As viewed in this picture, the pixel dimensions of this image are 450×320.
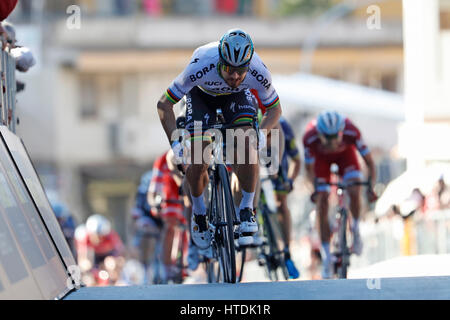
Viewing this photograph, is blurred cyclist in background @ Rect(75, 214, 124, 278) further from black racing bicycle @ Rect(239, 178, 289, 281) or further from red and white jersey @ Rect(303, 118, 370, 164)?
black racing bicycle @ Rect(239, 178, 289, 281)

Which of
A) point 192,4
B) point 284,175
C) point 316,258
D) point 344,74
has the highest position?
point 192,4

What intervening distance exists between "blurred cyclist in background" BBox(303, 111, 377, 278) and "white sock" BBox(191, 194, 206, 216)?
332cm

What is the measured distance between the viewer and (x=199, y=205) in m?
8.08

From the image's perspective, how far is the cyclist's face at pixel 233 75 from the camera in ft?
24.3

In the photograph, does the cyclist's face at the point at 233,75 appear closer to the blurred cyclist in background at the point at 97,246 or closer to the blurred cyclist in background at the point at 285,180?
the blurred cyclist in background at the point at 285,180

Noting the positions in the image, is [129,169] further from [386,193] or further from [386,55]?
[386,193]

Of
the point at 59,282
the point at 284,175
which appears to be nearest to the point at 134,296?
the point at 59,282

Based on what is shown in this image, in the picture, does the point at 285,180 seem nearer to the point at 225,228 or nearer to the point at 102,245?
the point at 225,228

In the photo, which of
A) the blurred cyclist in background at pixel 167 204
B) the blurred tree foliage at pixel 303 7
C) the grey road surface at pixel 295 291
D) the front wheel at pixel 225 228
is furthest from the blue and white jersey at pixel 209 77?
the blurred tree foliage at pixel 303 7

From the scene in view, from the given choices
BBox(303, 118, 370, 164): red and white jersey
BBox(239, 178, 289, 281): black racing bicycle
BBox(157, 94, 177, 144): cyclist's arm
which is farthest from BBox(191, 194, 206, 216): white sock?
BBox(303, 118, 370, 164): red and white jersey

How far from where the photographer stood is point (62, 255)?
7.51 m

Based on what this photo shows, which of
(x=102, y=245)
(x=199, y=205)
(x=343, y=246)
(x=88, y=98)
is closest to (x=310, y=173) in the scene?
(x=343, y=246)

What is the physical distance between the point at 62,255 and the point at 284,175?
154 inches

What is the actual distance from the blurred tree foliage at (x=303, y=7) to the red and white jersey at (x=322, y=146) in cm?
3039
